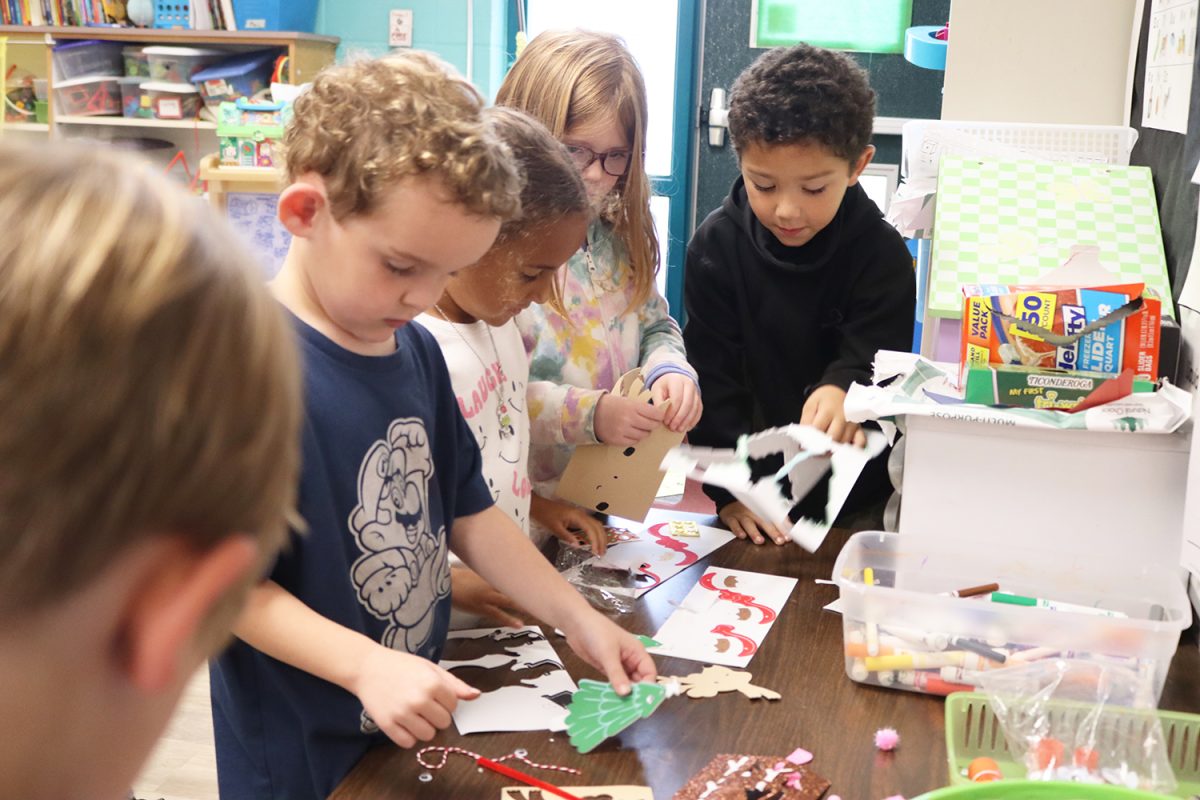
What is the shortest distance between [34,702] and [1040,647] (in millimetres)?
836

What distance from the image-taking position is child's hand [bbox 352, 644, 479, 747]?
2.61ft

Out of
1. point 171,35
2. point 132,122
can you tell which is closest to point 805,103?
point 171,35

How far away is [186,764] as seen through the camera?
215 centimetres

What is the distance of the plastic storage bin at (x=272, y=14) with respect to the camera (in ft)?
12.8

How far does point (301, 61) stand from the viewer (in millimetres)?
3955

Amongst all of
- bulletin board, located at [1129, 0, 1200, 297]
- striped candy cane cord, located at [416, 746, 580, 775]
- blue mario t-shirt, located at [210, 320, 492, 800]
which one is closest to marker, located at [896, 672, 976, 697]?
striped candy cane cord, located at [416, 746, 580, 775]

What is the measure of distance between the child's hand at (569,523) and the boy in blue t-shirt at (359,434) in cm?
35

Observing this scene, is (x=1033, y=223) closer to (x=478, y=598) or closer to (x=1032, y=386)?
(x=1032, y=386)

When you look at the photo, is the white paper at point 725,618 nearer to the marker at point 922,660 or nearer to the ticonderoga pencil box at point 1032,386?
the marker at point 922,660

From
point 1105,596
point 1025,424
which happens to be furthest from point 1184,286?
point 1105,596

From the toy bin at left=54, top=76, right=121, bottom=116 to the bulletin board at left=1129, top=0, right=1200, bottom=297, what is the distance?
3.80m

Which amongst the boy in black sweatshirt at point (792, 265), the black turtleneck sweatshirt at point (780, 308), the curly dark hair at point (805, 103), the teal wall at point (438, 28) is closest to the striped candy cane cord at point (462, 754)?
the boy in black sweatshirt at point (792, 265)

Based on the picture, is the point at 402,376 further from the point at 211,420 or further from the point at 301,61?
the point at 301,61

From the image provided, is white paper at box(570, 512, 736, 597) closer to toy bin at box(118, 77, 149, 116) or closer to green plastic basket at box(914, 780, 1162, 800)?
green plastic basket at box(914, 780, 1162, 800)
